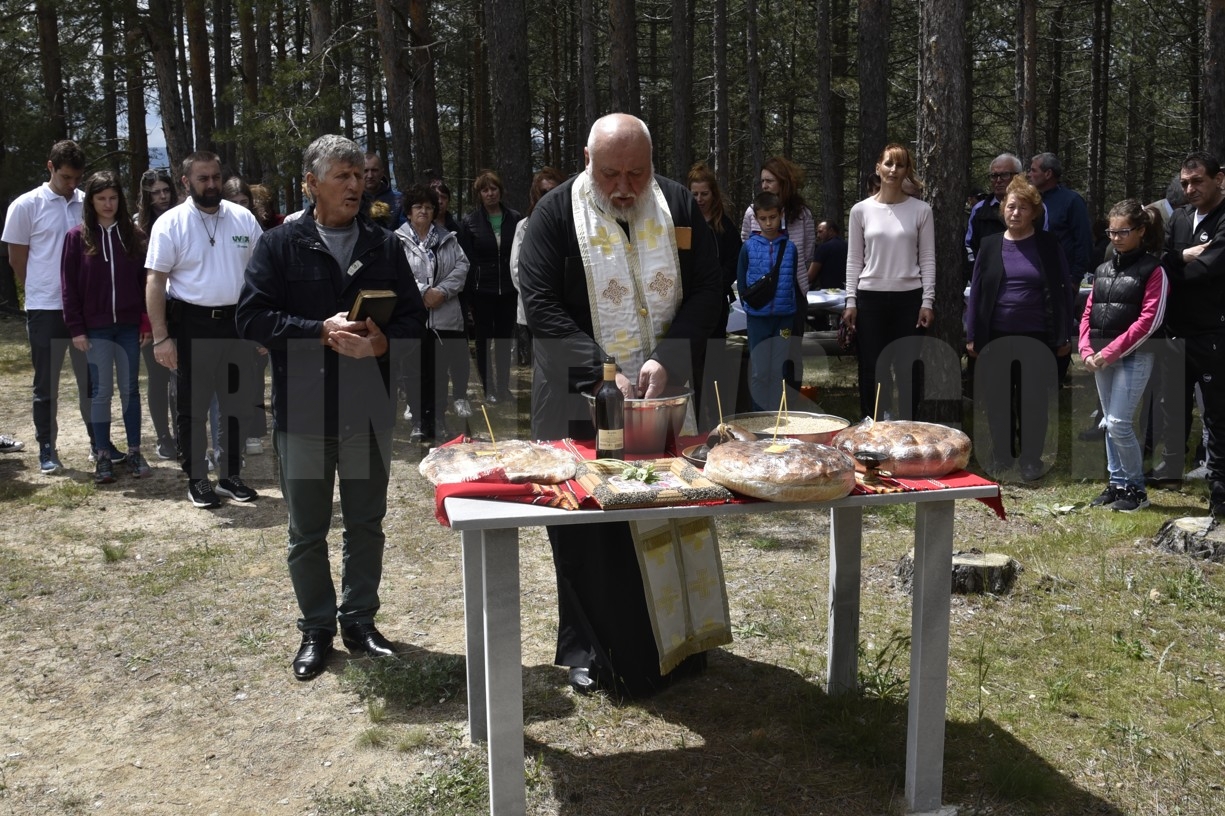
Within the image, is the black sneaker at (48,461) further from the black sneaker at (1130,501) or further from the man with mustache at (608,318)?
the black sneaker at (1130,501)

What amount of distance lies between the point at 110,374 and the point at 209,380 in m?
0.97

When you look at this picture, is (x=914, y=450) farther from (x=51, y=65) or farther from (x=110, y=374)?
(x=51, y=65)

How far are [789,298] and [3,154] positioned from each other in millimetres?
16589

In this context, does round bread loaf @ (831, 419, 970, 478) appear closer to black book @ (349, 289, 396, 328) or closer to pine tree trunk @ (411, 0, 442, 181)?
black book @ (349, 289, 396, 328)

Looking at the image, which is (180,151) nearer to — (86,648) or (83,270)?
(83,270)

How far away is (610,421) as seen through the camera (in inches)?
128

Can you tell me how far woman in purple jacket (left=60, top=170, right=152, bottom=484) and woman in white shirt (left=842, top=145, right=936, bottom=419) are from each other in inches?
178

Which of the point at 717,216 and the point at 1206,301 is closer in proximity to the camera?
the point at 1206,301

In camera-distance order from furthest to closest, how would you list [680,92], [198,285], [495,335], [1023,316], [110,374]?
[680,92]
[495,335]
[110,374]
[1023,316]
[198,285]

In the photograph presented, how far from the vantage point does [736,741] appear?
362 centimetres

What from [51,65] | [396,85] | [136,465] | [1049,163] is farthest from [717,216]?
[51,65]


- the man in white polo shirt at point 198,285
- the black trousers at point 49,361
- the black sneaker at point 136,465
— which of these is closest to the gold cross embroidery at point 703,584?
the man in white polo shirt at point 198,285

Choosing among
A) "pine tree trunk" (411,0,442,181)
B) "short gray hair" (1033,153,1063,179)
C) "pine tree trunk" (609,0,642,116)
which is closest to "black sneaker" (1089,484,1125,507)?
"short gray hair" (1033,153,1063,179)

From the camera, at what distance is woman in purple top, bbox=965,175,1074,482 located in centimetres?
665
